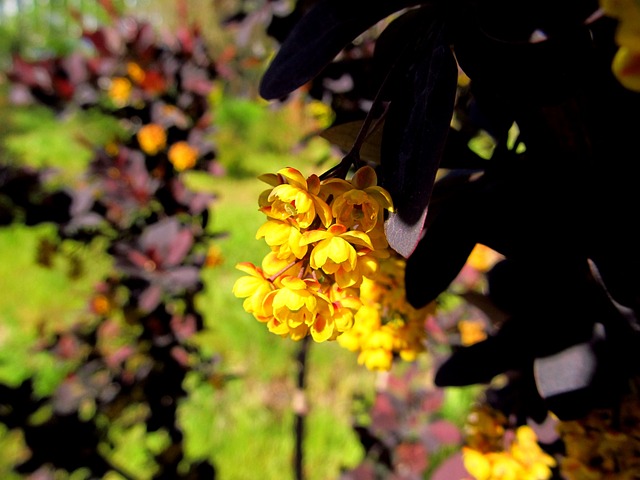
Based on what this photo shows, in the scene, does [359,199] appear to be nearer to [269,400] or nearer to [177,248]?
[177,248]

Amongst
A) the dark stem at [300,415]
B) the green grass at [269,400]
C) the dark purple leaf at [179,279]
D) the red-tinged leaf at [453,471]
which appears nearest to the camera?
the red-tinged leaf at [453,471]

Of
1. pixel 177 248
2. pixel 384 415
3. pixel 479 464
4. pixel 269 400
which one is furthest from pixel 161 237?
pixel 269 400

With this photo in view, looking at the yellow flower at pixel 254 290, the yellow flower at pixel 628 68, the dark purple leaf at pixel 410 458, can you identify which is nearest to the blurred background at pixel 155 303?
the dark purple leaf at pixel 410 458

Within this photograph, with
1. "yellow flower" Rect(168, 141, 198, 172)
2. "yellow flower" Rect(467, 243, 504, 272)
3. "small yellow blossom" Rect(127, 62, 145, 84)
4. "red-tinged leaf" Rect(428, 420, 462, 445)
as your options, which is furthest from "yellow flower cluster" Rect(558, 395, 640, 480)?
"small yellow blossom" Rect(127, 62, 145, 84)

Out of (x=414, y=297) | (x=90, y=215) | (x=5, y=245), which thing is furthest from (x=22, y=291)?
(x=414, y=297)

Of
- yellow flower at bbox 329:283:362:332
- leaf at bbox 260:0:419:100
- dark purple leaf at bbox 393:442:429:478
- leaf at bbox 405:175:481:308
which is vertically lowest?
dark purple leaf at bbox 393:442:429:478

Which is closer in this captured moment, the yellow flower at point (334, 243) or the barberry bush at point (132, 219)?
the yellow flower at point (334, 243)

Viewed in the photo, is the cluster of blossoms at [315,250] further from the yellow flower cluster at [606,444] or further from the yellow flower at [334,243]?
the yellow flower cluster at [606,444]

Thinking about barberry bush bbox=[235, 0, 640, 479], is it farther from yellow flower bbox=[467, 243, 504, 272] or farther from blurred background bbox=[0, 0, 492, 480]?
yellow flower bbox=[467, 243, 504, 272]
